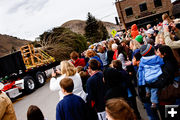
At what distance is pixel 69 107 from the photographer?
2.54 m

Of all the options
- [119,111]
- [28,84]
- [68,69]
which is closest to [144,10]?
[28,84]

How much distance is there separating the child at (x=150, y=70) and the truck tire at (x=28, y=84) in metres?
8.72

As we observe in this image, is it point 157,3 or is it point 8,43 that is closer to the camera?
point 157,3

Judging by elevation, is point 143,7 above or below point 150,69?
above

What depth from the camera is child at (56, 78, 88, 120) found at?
2547mm

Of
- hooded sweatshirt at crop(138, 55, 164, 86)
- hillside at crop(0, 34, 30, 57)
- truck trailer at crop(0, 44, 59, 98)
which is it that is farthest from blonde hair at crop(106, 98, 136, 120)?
hillside at crop(0, 34, 30, 57)

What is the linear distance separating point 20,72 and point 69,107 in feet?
30.6

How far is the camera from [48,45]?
14125mm

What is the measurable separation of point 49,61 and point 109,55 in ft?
28.9

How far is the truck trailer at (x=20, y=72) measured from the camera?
380 inches

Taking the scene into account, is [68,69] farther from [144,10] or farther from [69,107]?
[144,10]

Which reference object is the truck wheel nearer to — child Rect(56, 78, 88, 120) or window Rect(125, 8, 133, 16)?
child Rect(56, 78, 88, 120)

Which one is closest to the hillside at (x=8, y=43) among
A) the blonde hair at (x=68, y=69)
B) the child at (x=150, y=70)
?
the blonde hair at (x=68, y=69)

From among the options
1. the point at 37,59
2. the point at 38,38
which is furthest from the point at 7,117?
the point at 38,38
